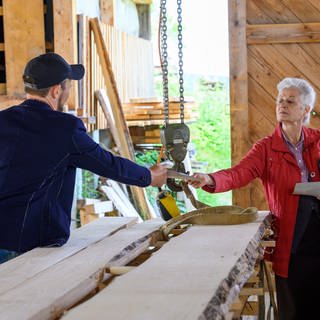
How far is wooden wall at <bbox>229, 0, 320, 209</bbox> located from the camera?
6.41 metres

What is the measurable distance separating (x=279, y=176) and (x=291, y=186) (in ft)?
0.35

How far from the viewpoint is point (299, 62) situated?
21.2 ft

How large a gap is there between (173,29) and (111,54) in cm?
1487

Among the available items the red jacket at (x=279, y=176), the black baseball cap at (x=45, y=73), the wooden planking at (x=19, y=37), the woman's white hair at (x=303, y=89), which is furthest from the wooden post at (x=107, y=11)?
the black baseball cap at (x=45, y=73)

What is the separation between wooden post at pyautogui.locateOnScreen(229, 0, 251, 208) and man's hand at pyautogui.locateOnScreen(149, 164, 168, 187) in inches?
91.2

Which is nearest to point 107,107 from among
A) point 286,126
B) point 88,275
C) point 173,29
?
point 286,126

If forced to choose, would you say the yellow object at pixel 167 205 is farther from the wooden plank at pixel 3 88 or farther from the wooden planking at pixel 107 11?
the wooden planking at pixel 107 11

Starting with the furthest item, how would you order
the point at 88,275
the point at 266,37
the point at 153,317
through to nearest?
1. the point at 266,37
2. the point at 88,275
3. the point at 153,317

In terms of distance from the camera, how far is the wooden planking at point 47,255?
119 inches

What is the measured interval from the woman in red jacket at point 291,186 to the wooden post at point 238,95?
167cm

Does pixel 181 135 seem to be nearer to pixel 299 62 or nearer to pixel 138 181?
pixel 138 181

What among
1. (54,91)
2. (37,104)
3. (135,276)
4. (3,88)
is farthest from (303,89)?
(3,88)

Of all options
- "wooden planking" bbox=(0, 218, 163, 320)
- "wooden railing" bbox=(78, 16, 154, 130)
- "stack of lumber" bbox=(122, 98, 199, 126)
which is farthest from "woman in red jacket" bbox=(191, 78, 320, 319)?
"stack of lumber" bbox=(122, 98, 199, 126)

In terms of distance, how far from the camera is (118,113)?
10.5 meters
